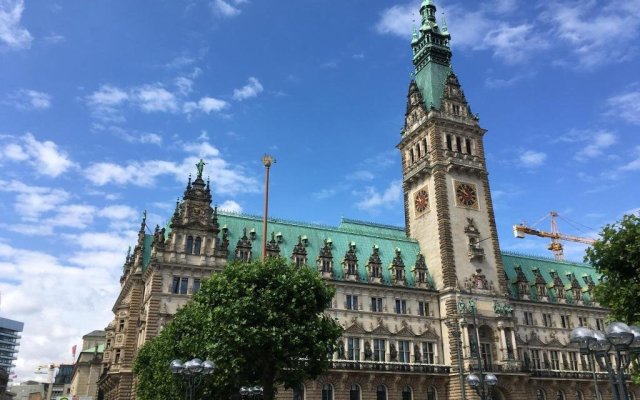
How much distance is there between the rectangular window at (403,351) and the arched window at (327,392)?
11.5m

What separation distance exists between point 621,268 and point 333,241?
4576 cm

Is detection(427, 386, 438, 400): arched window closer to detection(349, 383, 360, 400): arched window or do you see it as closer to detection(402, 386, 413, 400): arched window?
detection(402, 386, 413, 400): arched window

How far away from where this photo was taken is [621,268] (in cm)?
4288

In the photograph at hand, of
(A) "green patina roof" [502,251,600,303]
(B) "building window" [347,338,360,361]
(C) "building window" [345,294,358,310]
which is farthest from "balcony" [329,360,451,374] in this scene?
(A) "green patina roof" [502,251,600,303]

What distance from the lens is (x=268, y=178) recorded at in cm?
5197

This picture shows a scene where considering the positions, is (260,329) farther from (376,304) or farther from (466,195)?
(466,195)

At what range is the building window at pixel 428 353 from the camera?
76.6 meters

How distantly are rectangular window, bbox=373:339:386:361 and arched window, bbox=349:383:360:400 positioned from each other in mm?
4605

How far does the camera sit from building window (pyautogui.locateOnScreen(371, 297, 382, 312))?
252ft

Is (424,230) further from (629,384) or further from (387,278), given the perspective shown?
(629,384)

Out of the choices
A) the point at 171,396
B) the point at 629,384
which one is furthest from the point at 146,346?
the point at 629,384

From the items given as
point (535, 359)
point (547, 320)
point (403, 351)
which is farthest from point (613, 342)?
point (547, 320)

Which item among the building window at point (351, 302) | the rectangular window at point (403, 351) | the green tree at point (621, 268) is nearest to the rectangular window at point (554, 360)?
the rectangular window at point (403, 351)

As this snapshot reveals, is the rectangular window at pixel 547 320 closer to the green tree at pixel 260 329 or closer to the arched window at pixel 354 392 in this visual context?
the arched window at pixel 354 392
